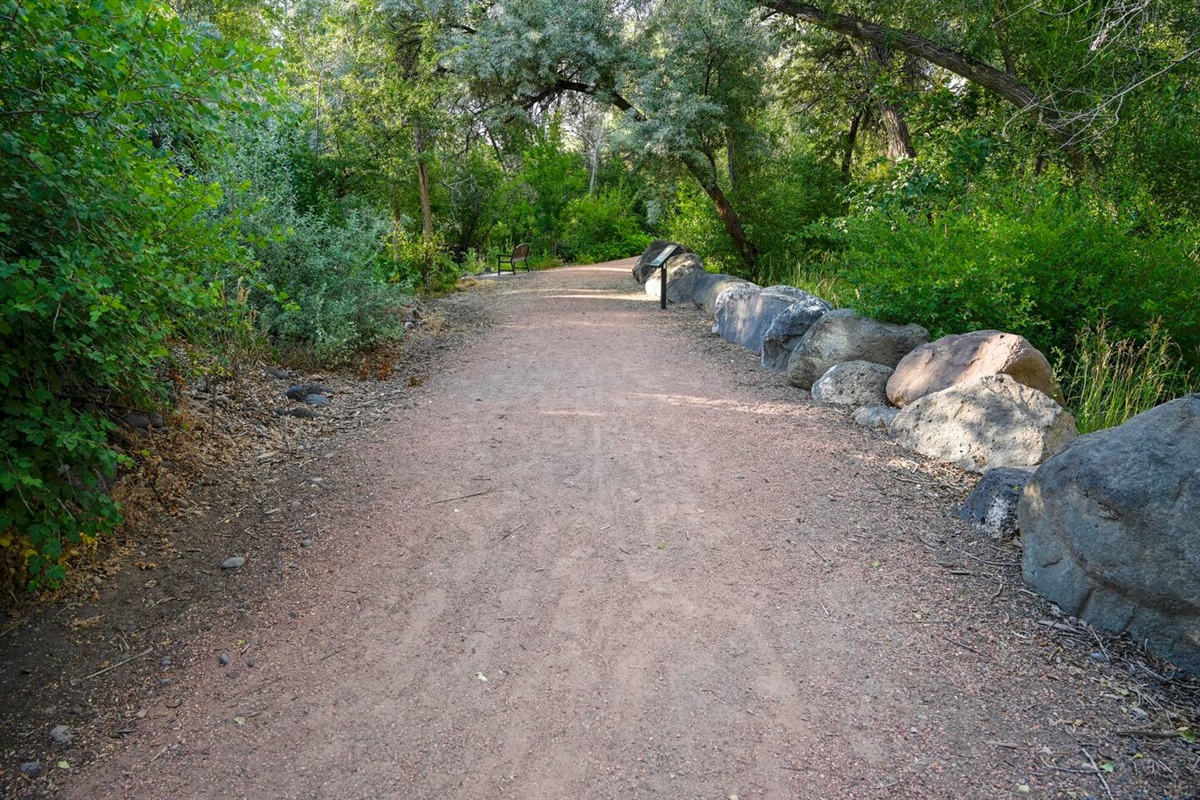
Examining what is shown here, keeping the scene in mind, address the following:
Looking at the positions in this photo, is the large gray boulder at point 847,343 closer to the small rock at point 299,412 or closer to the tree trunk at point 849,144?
the small rock at point 299,412

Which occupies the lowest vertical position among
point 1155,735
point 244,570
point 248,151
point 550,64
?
point 1155,735

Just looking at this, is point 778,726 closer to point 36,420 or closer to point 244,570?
point 244,570

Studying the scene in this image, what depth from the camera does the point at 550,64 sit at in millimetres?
12320

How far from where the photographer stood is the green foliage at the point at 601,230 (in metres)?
26.8

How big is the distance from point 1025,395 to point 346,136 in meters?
9.73

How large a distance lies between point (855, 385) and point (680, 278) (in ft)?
24.2

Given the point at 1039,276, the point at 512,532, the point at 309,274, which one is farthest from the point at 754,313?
the point at 512,532

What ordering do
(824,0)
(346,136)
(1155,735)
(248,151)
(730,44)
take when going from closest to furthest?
(1155,735), (248,151), (824,0), (346,136), (730,44)

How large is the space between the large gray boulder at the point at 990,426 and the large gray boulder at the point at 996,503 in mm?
548

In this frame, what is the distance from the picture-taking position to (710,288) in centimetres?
1210

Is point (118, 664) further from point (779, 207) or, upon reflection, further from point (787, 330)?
point (779, 207)

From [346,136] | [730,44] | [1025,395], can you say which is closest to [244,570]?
[1025,395]

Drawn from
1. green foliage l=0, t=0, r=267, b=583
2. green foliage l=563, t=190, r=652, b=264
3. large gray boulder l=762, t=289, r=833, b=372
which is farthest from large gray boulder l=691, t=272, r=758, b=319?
green foliage l=563, t=190, r=652, b=264

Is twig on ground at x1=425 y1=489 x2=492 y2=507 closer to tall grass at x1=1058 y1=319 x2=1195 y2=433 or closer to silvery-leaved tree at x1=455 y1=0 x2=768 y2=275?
tall grass at x1=1058 y1=319 x2=1195 y2=433
